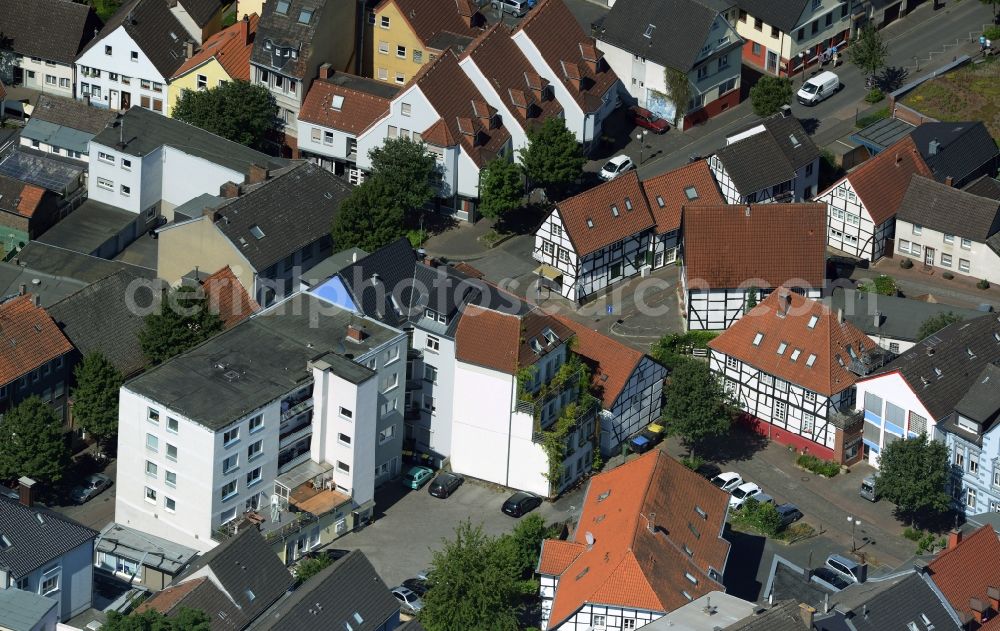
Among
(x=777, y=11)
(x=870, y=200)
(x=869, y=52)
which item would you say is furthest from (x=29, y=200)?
(x=869, y=52)

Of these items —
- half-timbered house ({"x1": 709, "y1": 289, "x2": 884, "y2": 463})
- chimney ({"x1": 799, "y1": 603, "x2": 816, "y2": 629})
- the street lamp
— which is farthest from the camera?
half-timbered house ({"x1": 709, "y1": 289, "x2": 884, "y2": 463})

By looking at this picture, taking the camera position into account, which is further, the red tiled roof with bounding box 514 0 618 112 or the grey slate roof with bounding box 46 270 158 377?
the red tiled roof with bounding box 514 0 618 112

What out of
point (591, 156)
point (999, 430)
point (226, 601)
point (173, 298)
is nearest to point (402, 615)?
point (226, 601)

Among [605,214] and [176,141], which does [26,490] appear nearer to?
[176,141]

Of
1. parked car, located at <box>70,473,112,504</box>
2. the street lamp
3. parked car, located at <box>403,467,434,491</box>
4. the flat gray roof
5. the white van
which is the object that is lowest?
parked car, located at <box>70,473,112,504</box>

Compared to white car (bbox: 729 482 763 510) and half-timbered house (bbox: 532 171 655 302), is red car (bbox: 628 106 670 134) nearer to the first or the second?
half-timbered house (bbox: 532 171 655 302)

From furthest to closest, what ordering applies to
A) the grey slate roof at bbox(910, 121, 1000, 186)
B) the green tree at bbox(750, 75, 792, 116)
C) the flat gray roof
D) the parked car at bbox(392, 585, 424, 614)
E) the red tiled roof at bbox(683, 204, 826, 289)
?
the green tree at bbox(750, 75, 792, 116)
the grey slate roof at bbox(910, 121, 1000, 186)
the red tiled roof at bbox(683, 204, 826, 289)
the flat gray roof
the parked car at bbox(392, 585, 424, 614)

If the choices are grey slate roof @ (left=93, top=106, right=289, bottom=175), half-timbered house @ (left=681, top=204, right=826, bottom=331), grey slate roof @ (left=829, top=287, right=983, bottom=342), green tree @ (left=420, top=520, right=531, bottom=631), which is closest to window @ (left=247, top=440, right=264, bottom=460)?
green tree @ (left=420, top=520, right=531, bottom=631)
